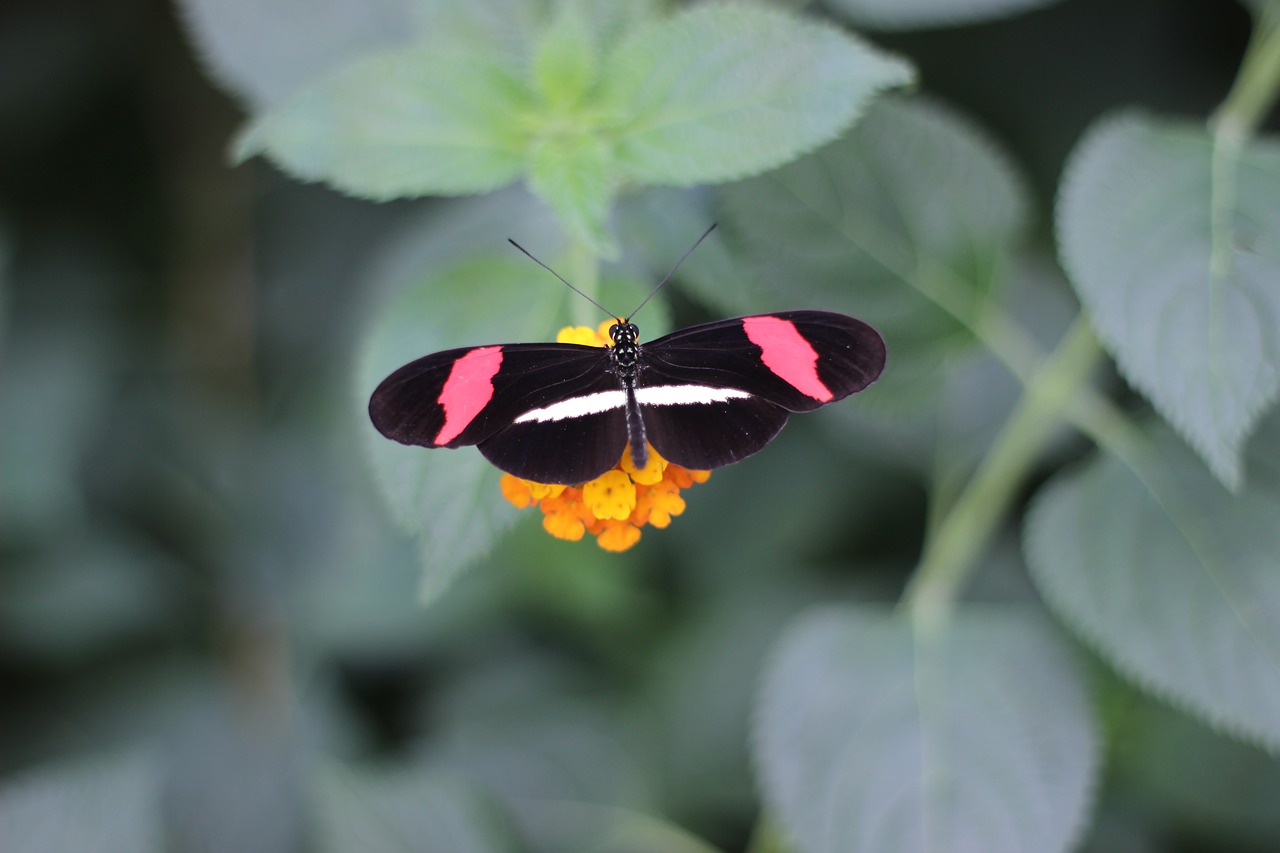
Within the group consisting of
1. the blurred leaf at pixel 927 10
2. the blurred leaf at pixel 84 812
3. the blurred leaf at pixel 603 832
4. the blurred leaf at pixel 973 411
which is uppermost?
the blurred leaf at pixel 927 10

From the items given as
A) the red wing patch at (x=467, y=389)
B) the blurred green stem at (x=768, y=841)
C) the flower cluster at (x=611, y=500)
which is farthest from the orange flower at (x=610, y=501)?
the blurred green stem at (x=768, y=841)

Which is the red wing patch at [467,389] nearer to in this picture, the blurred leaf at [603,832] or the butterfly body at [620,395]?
the butterfly body at [620,395]

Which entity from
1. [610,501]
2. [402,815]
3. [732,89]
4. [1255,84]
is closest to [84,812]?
[402,815]

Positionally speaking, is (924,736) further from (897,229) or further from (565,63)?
(565,63)

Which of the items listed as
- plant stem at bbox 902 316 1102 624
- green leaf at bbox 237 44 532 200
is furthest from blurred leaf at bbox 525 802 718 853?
green leaf at bbox 237 44 532 200

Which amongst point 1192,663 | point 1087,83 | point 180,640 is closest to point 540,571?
point 180,640

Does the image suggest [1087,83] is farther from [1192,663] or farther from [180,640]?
[180,640]

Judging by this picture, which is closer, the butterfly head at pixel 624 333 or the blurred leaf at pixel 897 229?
the butterfly head at pixel 624 333

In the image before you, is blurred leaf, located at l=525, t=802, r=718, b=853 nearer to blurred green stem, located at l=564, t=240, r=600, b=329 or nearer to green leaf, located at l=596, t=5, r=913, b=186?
blurred green stem, located at l=564, t=240, r=600, b=329
